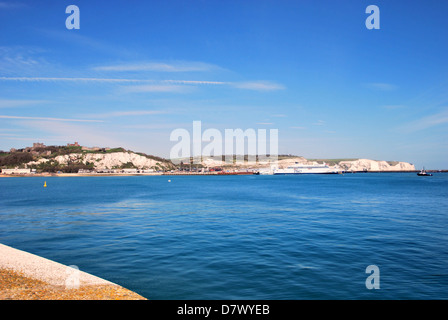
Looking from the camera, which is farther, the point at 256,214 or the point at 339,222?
the point at 256,214

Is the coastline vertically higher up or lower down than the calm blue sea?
higher up

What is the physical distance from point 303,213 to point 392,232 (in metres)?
13.3

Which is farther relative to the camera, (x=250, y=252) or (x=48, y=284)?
(x=250, y=252)

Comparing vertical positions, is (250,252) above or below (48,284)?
below

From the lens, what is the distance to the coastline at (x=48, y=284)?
9922 mm

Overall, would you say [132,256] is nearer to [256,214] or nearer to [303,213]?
[256,214]

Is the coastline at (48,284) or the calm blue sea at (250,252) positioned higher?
the coastline at (48,284)

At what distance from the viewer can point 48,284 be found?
11188 mm

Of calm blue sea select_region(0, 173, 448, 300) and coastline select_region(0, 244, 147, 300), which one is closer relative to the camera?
coastline select_region(0, 244, 147, 300)

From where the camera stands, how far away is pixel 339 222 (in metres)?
31.6

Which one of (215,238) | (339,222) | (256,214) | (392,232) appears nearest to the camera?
(215,238)

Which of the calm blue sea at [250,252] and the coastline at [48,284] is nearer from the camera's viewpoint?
the coastline at [48,284]

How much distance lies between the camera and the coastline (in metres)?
9.92
